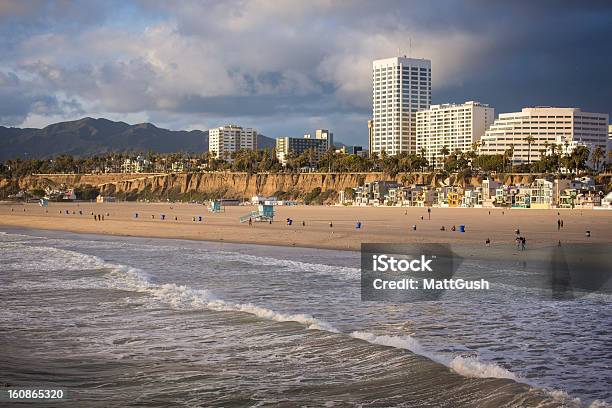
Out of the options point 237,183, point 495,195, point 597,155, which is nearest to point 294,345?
point 495,195

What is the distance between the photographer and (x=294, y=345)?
10570 millimetres

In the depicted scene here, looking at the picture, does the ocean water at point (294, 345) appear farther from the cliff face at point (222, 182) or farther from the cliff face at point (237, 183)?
the cliff face at point (237, 183)

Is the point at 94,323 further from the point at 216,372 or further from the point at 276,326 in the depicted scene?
the point at 216,372

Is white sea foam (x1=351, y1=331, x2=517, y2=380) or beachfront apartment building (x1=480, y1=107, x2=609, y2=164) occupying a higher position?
beachfront apartment building (x1=480, y1=107, x2=609, y2=164)

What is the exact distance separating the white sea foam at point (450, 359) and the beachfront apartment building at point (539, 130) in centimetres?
14439

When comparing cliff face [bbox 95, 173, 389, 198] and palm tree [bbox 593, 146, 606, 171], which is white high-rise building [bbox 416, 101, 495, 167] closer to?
cliff face [bbox 95, 173, 389, 198]

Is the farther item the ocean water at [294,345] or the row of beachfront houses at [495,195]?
the row of beachfront houses at [495,195]

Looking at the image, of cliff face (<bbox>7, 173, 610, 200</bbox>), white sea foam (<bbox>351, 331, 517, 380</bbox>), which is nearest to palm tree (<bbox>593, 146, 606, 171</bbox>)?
cliff face (<bbox>7, 173, 610, 200</bbox>)

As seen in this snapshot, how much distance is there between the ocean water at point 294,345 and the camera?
26.3ft

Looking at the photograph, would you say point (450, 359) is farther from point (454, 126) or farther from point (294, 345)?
point (454, 126)

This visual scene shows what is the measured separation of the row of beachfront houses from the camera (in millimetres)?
80062

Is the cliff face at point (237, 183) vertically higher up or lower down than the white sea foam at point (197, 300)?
higher up

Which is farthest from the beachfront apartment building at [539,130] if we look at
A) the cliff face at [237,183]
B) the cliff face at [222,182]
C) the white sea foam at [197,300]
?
the white sea foam at [197,300]

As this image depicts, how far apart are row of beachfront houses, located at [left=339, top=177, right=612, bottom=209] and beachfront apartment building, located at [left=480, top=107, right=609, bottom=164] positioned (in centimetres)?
5256
